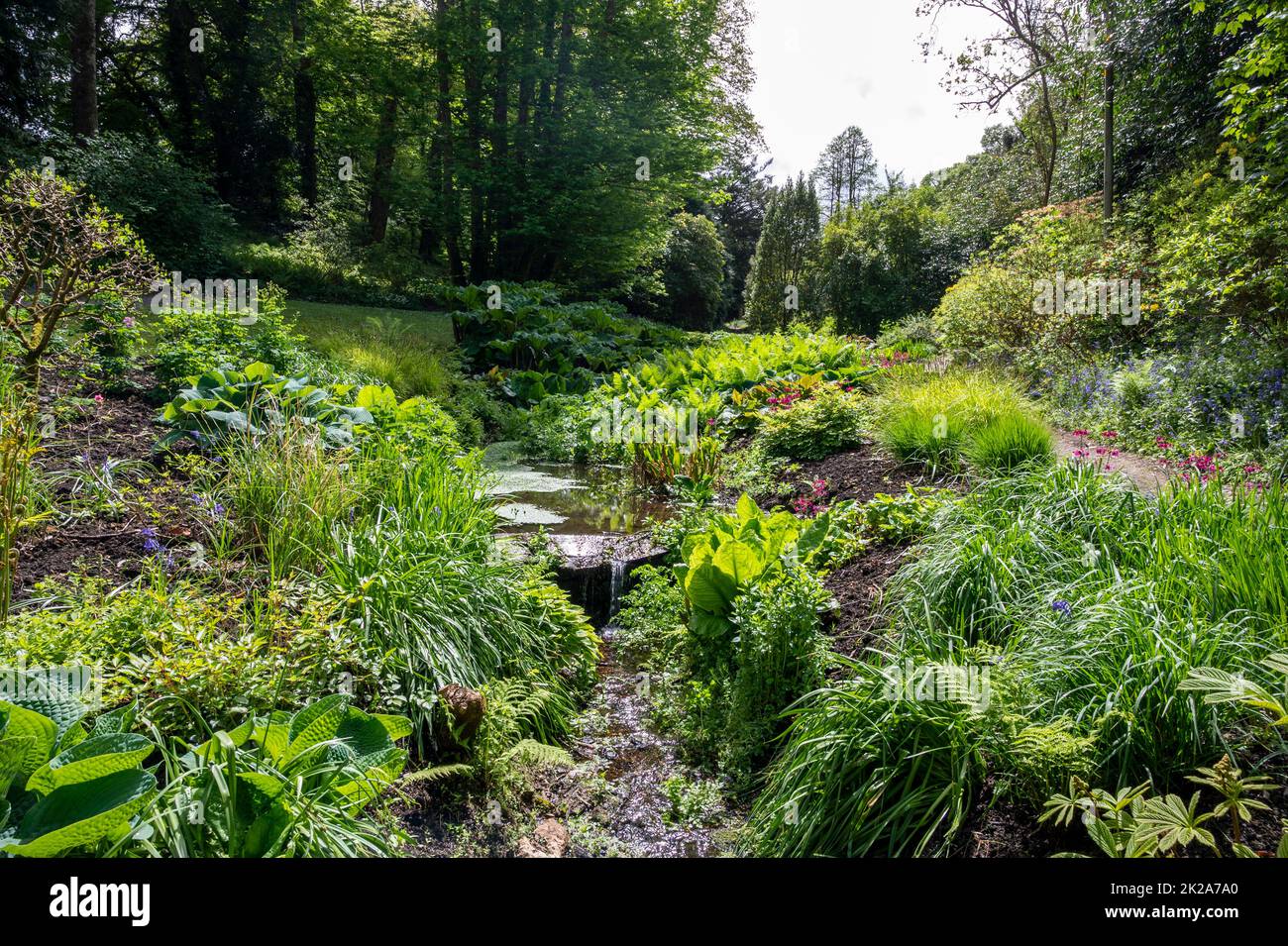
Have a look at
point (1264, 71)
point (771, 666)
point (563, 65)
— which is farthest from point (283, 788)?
point (563, 65)

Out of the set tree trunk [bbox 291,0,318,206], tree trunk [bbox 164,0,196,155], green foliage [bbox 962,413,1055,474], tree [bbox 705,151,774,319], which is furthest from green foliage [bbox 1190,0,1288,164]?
tree [bbox 705,151,774,319]

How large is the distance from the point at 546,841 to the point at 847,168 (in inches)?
2016

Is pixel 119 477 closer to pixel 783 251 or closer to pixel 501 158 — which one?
pixel 501 158

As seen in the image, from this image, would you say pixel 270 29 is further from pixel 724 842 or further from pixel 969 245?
pixel 724 842

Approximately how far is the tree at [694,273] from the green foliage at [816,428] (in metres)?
16.5

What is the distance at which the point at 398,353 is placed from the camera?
9.29 meters

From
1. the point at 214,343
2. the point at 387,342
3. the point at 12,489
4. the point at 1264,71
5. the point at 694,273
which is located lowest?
the point at 12,489

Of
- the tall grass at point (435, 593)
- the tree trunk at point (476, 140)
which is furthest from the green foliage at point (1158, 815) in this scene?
the tree trunk at point (476, 140)

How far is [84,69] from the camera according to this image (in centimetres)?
1050

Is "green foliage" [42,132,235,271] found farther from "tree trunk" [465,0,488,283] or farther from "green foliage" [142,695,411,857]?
"green foliage" [142,695,411,857]

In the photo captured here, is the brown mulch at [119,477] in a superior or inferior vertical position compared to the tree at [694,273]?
inferior

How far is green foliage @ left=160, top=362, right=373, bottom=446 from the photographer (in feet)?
14.3

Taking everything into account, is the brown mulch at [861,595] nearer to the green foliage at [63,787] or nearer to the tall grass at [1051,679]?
the tall grass at [1051,679]

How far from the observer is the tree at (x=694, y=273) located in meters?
22.9
